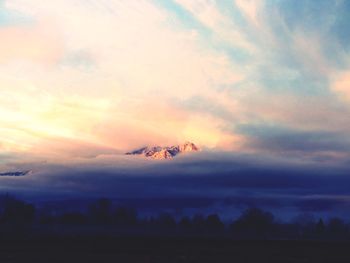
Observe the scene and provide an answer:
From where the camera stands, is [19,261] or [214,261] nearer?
[19,261]

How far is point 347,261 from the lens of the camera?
109 m

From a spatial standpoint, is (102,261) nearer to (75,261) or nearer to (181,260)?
(75,261)

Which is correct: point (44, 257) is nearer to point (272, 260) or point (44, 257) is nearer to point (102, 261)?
point (102, 261)

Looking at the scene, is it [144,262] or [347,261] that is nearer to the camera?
[144,262]

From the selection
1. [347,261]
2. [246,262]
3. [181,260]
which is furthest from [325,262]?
[181,260]

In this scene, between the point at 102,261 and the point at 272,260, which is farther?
the point at 272,260

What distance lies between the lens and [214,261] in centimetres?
10462

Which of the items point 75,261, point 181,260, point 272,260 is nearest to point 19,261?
point 75,261

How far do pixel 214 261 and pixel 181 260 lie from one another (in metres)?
6.47

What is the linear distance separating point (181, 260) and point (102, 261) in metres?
15.1

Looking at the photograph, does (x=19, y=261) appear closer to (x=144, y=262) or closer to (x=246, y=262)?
(x=144, y=262)

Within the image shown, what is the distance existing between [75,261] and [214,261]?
1046 inches

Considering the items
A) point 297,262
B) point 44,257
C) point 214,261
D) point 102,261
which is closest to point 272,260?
point 297,262

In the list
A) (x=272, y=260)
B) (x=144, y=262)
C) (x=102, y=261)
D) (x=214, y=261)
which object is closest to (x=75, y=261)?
(x=102, y=261)
